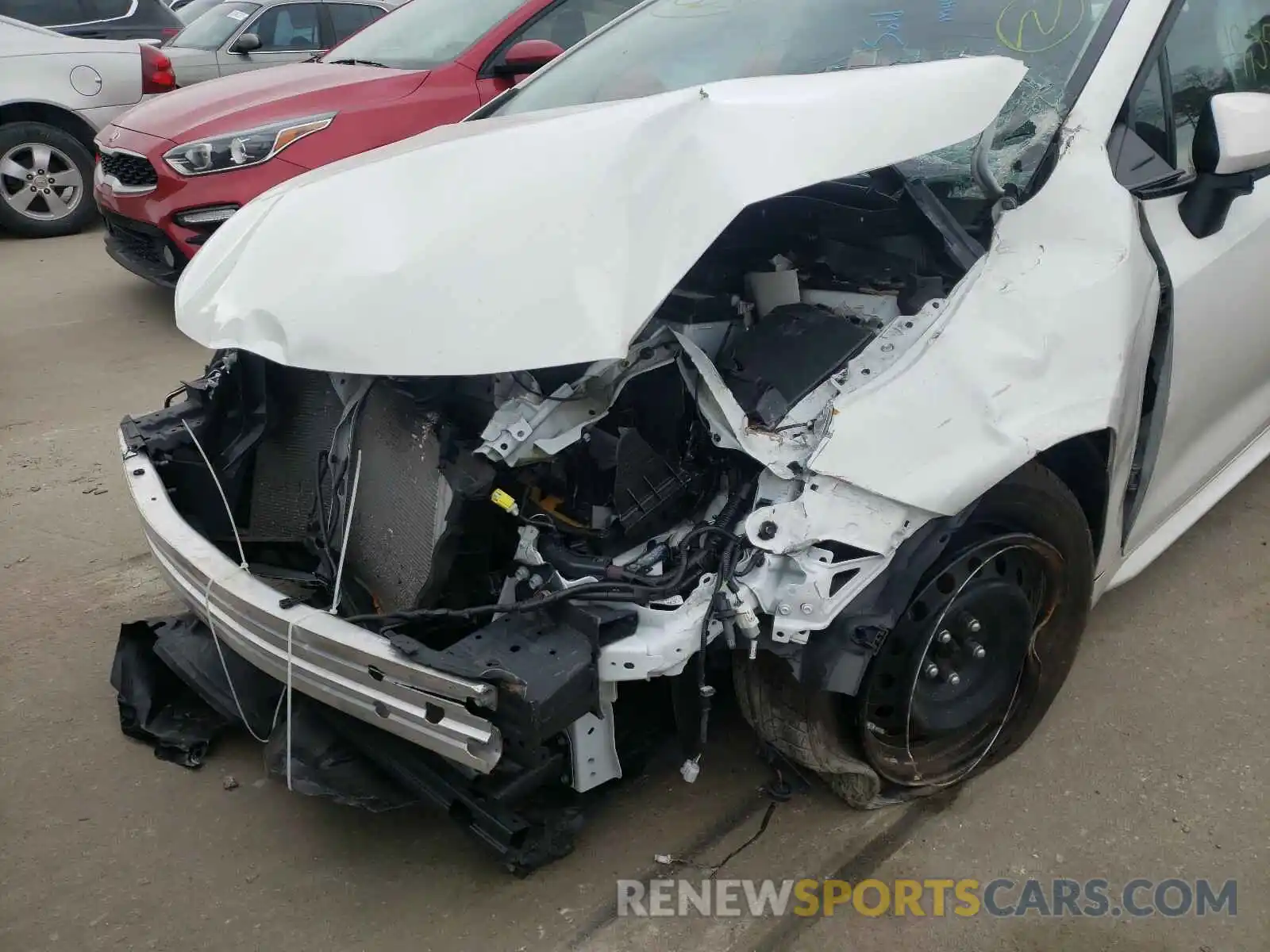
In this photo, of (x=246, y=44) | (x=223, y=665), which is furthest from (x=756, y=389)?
(x=246, y=44)

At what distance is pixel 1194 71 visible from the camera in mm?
2465

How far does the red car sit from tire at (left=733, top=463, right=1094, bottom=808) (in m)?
3.62

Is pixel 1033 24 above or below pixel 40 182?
above

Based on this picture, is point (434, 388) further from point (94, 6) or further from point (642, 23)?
point (94, 6)

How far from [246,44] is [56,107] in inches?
58.1

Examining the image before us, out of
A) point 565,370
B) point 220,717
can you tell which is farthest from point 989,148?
point 220,717

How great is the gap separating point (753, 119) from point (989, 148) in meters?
0.62

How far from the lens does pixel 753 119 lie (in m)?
1.92

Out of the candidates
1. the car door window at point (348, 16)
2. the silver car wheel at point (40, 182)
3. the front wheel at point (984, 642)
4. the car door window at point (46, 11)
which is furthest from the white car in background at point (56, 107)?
the front wheel at point (984, 642)

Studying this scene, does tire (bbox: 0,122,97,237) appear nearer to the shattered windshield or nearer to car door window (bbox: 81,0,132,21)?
car door window (bbox: 81,0,132,21)

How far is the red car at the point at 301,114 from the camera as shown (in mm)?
4965

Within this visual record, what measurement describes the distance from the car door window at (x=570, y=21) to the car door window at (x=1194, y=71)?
323 centimetres

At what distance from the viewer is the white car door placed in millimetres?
2295

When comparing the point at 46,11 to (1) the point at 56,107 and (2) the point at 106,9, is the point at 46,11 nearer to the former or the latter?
(2) the point at 106,9
